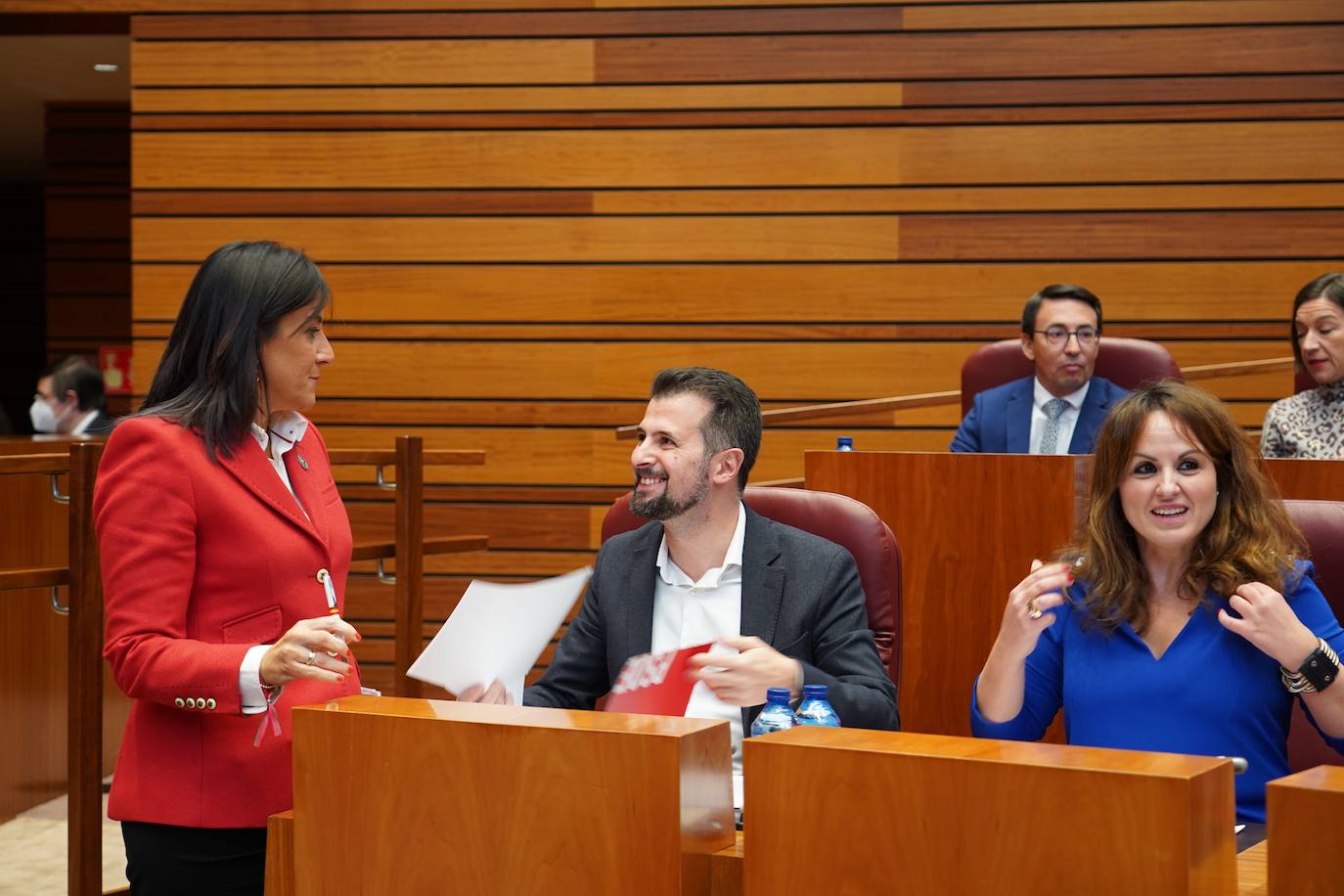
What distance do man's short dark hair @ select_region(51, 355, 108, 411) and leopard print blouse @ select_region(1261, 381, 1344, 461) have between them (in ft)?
14.7

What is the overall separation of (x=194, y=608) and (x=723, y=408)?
100cm

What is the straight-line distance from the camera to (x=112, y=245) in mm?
9133

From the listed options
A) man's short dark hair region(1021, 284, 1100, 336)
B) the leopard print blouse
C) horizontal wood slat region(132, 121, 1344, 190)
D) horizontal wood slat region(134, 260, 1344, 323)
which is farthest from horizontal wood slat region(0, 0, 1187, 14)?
the leopard print blouse

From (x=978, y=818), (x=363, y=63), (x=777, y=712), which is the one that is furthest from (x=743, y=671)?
(x=363, y=63)

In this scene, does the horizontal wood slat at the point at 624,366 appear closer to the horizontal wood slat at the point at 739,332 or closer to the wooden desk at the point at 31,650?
the horizontal wood slat at the point at 739,332

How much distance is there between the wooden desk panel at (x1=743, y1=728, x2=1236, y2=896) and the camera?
4.08 ft

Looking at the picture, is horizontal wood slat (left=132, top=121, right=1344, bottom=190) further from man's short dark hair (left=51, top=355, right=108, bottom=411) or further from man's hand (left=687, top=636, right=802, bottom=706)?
man's hand (left=687, top=636, right=802, bottom=706)

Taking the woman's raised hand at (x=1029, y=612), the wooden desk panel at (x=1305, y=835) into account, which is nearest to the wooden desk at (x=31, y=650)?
the woman's raised hand at (x=1029, y=612)

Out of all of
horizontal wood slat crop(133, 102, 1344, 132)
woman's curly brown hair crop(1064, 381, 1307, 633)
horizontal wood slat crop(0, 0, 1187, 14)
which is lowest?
woman's curly brown hair crop(1064, 381, 1307, 633)

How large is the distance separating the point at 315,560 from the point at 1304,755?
5.13ft

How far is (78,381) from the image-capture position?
Answer: 19.3ft

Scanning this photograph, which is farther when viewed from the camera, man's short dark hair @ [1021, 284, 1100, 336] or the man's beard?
man's short dark hair @ [1021, 284, 1100, 336]

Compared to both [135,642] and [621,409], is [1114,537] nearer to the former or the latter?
[135,642]

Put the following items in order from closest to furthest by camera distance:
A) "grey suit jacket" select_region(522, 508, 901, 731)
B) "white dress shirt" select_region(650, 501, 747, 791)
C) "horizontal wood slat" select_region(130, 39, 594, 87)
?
"grey suit jacket" select_region(522, 508, 901, 731) → "white dress shirt" select_region(650, 501, 747, 791) → "horizontal wood slat" select_region(130, 39, 594, 87)
